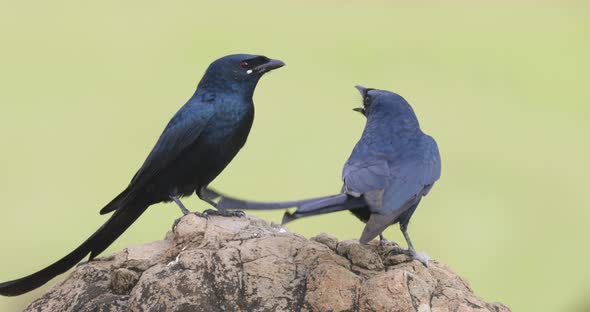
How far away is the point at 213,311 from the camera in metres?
5.00

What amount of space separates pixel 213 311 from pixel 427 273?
140 cm

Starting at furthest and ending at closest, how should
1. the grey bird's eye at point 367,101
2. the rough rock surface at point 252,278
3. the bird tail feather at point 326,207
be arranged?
the grey bird's eye at point 367,101
the rough rock surface at point 252,278
the bird tail feather at point 326,207

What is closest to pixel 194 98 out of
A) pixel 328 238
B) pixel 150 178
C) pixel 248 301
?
pixel 150 178

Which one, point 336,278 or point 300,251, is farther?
point 300,251

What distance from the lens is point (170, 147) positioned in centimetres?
634

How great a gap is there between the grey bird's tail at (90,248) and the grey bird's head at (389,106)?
179 cm

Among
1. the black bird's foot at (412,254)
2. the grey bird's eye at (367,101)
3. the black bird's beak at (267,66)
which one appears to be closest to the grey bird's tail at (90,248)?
the black bird's beak at (267,66)

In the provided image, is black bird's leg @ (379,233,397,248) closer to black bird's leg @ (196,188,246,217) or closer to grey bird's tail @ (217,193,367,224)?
grey bird's tail @ (217,193,367,224)

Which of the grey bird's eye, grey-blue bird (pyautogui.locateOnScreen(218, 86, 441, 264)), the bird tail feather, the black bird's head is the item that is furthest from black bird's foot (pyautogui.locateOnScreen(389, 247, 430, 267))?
the black bird's head

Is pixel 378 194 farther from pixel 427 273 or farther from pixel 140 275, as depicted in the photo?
pixel 140 275

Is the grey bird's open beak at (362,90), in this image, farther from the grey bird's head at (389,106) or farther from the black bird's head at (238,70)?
the black bird's head at (238,70)

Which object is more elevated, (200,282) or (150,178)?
(150,178)

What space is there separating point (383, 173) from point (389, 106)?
0.73 metres

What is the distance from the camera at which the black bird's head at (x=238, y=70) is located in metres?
6.47
